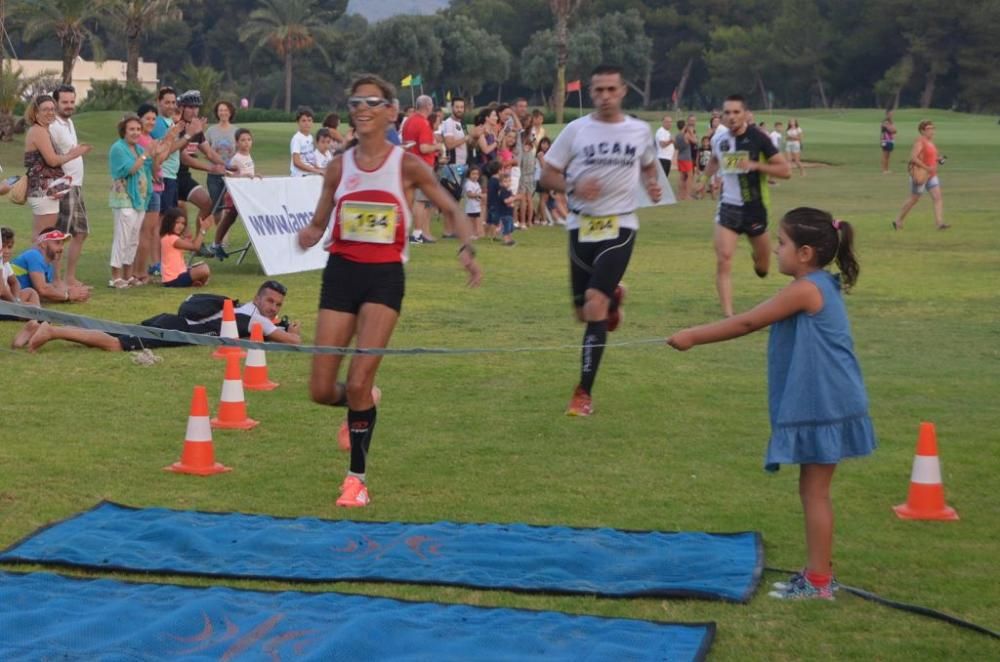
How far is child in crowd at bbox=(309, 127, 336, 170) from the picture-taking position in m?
20.8

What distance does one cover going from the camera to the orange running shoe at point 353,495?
7.52m

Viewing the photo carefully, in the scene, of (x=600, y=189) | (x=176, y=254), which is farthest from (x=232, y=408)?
(x=176, y=254)

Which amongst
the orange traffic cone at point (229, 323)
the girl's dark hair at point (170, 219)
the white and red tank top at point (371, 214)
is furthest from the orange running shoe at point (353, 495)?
the girl's dark hair at point (170, 219)

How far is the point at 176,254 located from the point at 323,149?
17.3 ft

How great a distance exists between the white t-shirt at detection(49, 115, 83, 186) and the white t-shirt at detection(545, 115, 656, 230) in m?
6.70

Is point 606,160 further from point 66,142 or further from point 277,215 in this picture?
point 277,215

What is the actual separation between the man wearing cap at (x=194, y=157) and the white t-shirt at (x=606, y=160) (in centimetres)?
807

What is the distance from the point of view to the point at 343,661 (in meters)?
5.14

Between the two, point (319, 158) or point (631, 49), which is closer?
point (319, 158)

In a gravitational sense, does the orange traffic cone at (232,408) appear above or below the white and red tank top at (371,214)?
below

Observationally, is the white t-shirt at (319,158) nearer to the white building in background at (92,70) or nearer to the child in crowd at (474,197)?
the child in crowd at (474,197)

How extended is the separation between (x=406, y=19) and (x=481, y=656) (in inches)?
3422

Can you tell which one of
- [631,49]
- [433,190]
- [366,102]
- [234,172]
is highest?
[631,49]

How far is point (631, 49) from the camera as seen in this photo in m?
96.6
